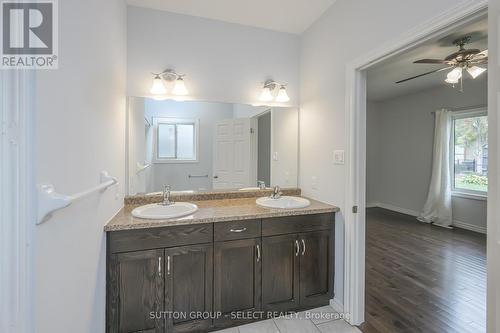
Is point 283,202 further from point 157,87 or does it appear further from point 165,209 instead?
point 157,87

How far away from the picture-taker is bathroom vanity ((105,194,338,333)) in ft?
4.95

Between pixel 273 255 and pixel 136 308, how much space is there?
1.02 meters

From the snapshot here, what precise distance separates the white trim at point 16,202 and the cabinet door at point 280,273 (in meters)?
1.38

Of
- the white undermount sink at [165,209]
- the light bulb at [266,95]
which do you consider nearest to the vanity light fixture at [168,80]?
the light bulb at [266,95]

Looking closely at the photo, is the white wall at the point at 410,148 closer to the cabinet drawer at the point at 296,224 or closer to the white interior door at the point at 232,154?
the cabinet drawer at the point at 296,224

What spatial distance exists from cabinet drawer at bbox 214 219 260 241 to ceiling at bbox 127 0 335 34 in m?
1.88

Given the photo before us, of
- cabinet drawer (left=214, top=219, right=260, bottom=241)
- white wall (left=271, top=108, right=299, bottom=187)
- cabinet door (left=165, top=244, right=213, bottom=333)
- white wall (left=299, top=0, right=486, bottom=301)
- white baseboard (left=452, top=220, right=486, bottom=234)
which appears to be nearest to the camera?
white wall (left=299, top=0, right=486, bottom=301)

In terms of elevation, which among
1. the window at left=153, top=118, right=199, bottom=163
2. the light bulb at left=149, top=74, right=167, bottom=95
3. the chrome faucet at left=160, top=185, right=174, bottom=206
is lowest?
the chrome faucet at left=160, top=185, right=174, bottom=206

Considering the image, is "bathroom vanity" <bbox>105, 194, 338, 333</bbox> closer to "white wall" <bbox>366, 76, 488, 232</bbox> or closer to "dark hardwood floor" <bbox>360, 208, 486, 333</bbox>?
"dark hardwood floor" <bbox>360, 208, 486, 333</bbox>

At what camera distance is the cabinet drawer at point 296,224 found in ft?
5.94

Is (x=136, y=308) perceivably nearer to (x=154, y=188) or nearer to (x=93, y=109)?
(x=154, y=188)

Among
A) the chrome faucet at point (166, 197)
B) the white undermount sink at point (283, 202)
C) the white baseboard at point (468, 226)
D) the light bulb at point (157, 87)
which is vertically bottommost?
the white baseboard at point (468, 226)

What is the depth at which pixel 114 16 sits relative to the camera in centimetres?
159

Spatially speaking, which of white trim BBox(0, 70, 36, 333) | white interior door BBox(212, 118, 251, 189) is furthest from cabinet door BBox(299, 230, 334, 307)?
white trim BBox(0, 70, 36, 333)
